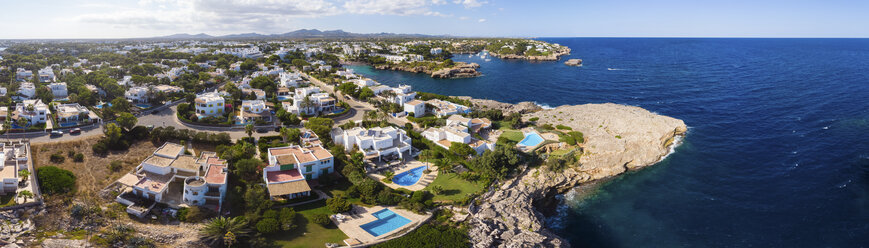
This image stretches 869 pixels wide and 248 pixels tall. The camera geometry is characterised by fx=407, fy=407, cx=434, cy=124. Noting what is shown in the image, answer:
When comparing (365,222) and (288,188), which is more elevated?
(288,188)

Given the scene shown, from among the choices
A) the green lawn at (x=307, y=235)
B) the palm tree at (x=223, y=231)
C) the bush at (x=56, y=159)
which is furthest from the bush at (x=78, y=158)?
the green lawn at (x=307, y=235)

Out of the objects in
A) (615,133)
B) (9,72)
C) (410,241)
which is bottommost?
(410,241)

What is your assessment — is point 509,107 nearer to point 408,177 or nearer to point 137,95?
point 408,177

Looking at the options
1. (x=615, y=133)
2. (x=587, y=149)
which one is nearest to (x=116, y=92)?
(x=587, y=149)

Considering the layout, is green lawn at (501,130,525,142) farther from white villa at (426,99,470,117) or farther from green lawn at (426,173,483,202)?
green lawn at (426,173,483,202)

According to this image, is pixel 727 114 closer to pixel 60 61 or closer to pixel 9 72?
pixel 9 72

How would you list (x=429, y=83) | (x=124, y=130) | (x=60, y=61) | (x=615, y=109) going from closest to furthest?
1. (x=124, y=130)
2. (x=615, y=109)
3. (x=60, y=61)
4. (x=429, y=83)

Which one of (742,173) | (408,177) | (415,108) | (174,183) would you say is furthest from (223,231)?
(742,173)

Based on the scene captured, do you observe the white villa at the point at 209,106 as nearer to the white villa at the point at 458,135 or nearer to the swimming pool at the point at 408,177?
the white villa at the point at 458,135
